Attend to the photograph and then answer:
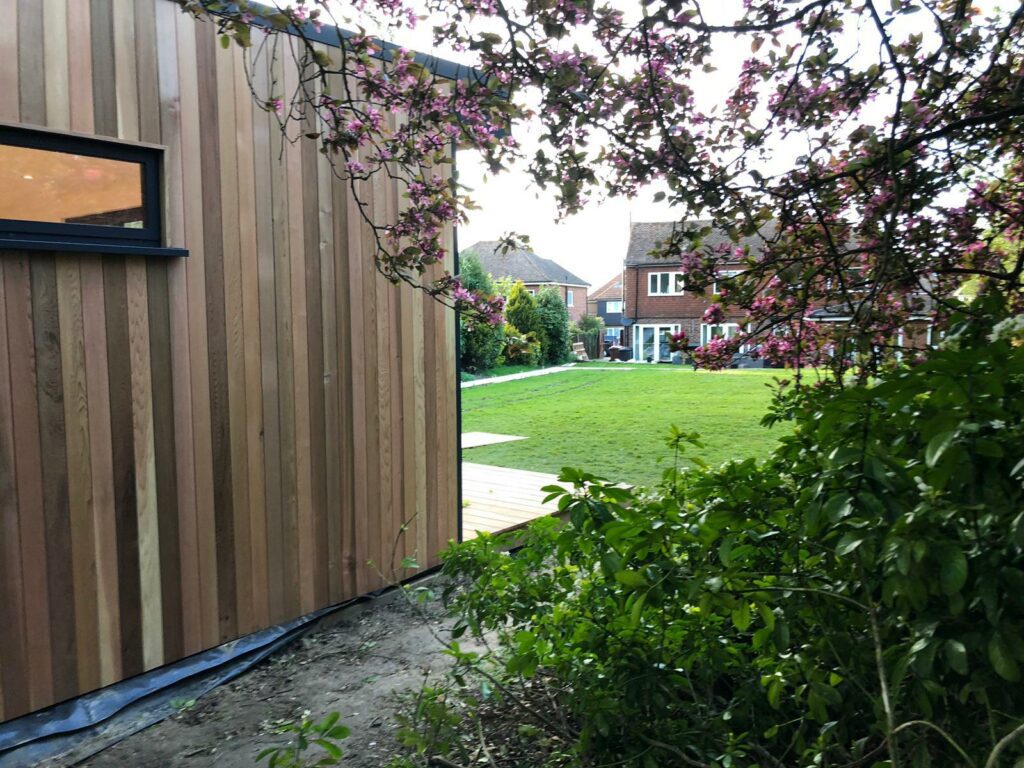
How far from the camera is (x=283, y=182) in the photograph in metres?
3.35

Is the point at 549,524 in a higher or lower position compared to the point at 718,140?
lower

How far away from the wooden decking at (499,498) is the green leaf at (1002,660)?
3443 millimetres

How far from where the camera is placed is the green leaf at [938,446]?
0.91 meters

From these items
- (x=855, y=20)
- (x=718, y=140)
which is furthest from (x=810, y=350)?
(x=855, y=20)

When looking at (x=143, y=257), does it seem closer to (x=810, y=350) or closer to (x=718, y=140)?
(x=718, y=140)

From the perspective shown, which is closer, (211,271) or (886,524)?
(886,524)

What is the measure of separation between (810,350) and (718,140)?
2.58 ft

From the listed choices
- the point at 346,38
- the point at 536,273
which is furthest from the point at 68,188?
the point at 536,273

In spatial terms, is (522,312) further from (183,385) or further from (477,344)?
(183,385)

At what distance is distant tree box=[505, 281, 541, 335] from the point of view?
20000 millimetres

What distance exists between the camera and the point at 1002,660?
2.95ft

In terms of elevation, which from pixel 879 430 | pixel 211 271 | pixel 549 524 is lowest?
pixel 549 524

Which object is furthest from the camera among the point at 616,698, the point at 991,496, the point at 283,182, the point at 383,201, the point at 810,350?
the point at 383,201

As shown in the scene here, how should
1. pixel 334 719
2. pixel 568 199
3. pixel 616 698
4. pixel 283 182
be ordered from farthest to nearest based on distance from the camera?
pixel 283 182 < pixel 568 199 < pixel 616 698 < pixel 334 719
